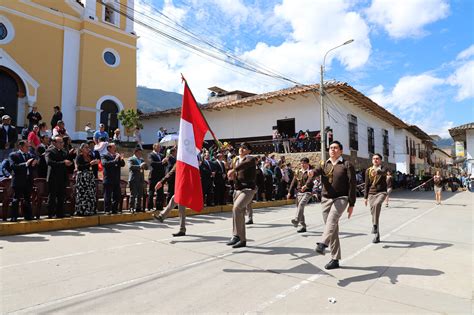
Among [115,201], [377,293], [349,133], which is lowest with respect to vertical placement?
[377,293]

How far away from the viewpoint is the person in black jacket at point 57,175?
7590 millimetres

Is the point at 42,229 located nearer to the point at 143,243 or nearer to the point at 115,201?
the point at 115,201

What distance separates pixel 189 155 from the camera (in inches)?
273

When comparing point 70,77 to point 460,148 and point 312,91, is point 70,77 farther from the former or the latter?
point 460,148

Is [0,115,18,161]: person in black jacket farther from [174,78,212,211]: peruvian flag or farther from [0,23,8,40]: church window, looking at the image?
[0,23,8,40]: church window

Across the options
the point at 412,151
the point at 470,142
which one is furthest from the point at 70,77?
the point at 412,151

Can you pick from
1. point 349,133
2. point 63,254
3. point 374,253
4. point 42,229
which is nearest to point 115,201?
point 42,229

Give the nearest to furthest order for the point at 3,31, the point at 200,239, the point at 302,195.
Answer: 1. the point at 200,239
2. the point at 302,195
3. the point at 3,31

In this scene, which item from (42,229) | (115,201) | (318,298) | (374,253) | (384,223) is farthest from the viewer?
(384,223)

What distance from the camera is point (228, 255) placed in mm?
5680

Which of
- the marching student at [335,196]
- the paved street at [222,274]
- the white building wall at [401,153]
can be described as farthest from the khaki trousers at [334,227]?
the white building wall at [401,153]

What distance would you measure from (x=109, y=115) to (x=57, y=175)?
15682mm

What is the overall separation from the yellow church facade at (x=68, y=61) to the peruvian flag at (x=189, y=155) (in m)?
13.6

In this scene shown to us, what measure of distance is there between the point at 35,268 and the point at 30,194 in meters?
3.32
